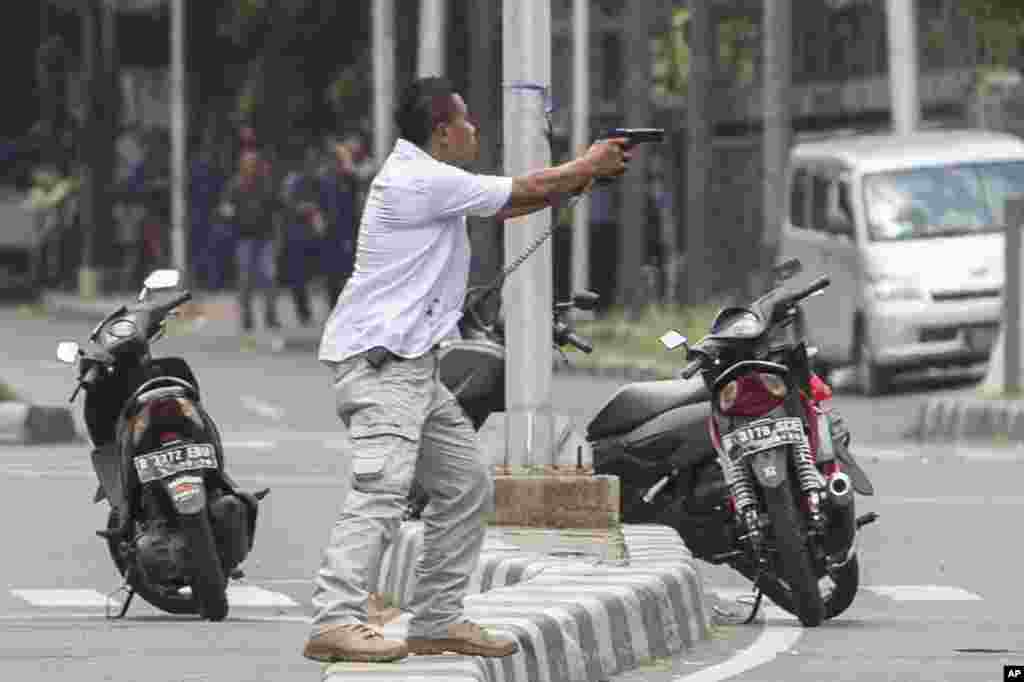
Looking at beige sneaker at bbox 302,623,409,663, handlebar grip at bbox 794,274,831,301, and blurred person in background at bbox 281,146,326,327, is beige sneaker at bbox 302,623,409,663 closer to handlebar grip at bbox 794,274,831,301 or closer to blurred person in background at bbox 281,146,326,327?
handlebar grip at bbox 794,274,831,301

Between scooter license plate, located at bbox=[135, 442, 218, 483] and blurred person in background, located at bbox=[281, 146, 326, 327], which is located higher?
scooter license plate, located at bbox=[135, 442, 218, 483]

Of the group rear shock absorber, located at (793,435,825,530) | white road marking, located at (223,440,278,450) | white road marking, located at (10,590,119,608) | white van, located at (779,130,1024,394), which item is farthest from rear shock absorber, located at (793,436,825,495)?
white van, located at (779,130,1024,394)

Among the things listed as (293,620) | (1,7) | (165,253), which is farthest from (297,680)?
(1,7)

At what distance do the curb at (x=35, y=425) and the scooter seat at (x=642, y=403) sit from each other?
30.4 feet

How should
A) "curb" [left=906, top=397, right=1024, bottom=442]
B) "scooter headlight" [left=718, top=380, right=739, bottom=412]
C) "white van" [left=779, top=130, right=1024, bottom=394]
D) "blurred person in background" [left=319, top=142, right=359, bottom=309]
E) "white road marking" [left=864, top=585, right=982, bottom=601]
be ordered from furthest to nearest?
"blurred person in background" [left=319, top=142, right=359, bottom=309] < "white van" [left=779, top=130, right=1024, bottom=394] < "curb" [left=906, top=397, right=1024, bottom=442] < "white road marking" [left=864, top=585, right=982, bottom=601] < "scooter headlight" [left=718, top=380, right=739, bottom=412]

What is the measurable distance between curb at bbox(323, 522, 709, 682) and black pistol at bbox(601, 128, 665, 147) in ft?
4.59

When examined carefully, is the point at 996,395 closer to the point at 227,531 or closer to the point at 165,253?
the point at 227,531

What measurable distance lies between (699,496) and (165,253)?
129ft

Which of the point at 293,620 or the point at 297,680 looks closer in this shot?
the point at 297,680

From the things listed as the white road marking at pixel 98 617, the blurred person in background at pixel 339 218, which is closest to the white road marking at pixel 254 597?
the white road marking at pixel 98 617

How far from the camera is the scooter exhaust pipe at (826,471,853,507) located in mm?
12789

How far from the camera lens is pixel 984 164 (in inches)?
1160

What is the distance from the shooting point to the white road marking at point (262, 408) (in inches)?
1040

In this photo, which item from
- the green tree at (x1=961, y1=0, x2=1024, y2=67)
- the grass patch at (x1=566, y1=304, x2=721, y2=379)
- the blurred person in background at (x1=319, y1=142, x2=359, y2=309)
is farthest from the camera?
the blurred person in background at (x1=319, y1=142, x2=359, y2=309)
